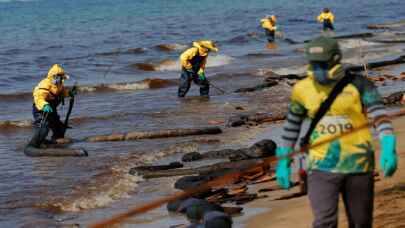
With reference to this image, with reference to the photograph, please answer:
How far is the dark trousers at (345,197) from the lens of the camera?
18.1 feet

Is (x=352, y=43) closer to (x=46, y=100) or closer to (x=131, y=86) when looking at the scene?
(x=131, y=86)

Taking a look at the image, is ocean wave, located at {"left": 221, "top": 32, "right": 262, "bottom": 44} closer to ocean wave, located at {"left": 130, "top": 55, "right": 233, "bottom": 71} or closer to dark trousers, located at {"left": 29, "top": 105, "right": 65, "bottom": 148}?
ocean wave, located at {"left": 130, "top": 55, "right": 233, "bottom": 71}

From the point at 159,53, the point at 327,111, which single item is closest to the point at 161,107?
the point at 327,111

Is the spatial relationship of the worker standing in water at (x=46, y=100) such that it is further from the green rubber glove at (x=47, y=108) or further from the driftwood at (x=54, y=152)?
the driftwood at (x=54, y=152)

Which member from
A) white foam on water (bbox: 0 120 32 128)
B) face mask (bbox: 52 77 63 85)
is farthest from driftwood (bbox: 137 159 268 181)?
white foam on water (bbox: 0 120 32 128)

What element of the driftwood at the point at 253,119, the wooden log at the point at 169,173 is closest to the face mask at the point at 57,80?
the driftwood at the point at 253,119

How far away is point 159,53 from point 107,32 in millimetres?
16485

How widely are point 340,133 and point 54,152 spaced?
948cm

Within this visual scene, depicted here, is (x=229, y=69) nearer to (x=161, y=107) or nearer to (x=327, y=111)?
(x=161, y=107)

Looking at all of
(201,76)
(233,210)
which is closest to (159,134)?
(201,76)

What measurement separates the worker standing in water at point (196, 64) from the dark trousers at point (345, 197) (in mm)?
15200

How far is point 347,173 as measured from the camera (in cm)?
553

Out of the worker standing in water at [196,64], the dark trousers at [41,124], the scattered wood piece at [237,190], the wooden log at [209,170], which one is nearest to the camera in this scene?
the scattered wood piece at [237,190]

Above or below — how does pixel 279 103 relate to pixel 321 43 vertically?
below
